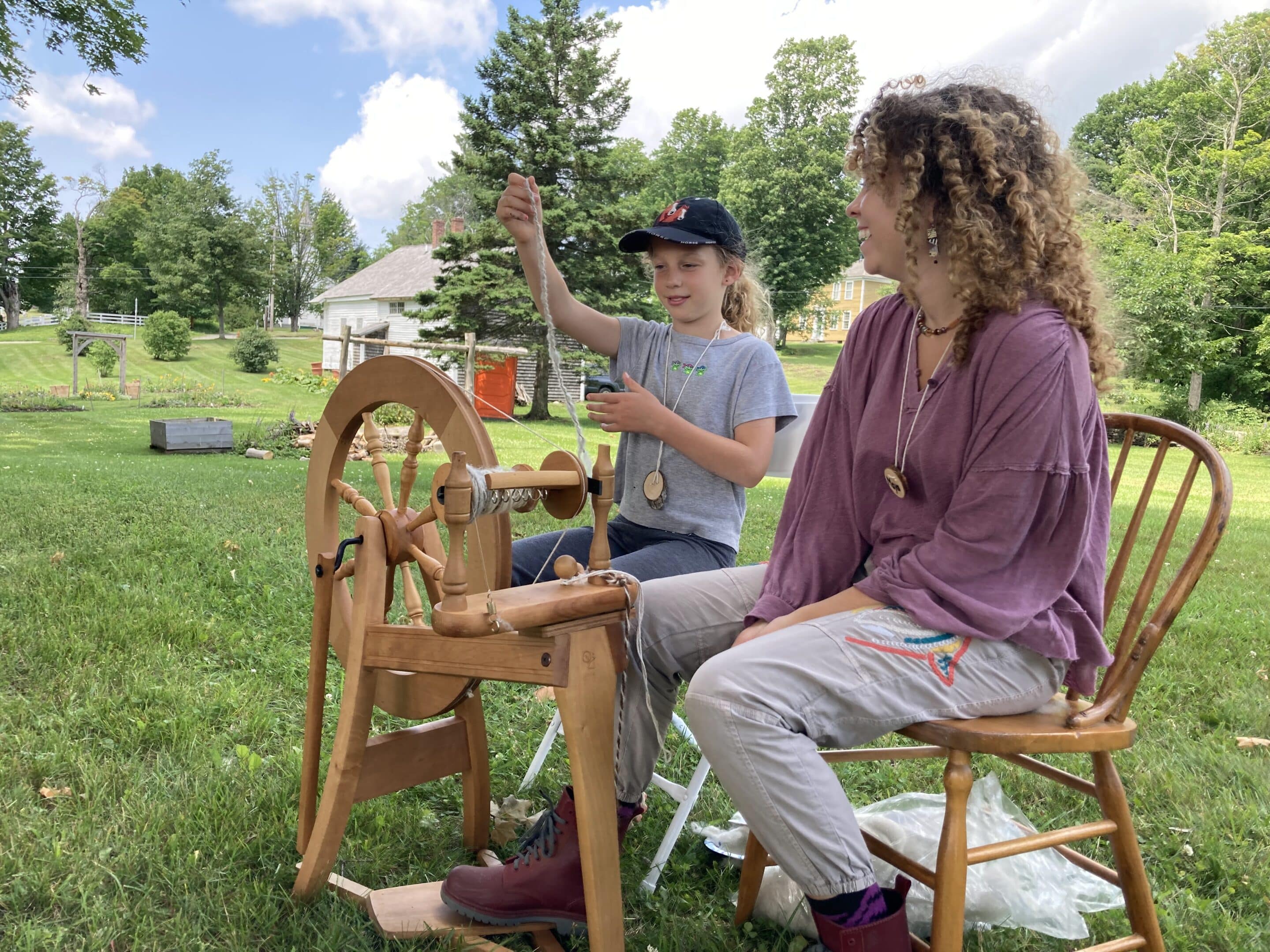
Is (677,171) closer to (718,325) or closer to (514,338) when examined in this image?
(514,338)

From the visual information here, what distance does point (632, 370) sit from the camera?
271 centimetres

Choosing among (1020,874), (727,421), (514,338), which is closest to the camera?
(1020,874)

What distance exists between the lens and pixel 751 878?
6.56 ft

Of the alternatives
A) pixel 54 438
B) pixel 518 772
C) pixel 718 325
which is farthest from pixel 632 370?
pixel 54 438

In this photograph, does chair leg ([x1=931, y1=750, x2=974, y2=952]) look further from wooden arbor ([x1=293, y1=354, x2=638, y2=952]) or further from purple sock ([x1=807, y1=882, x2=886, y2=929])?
wooden arbor ([x1=293, y1=354, x2=638, y2=952])

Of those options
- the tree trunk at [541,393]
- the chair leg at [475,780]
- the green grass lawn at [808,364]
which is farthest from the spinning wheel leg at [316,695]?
the green grass lawn at [808,364]

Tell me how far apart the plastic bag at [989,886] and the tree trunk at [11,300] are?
4976 centimetres

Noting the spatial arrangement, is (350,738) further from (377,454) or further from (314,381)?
(314,381)

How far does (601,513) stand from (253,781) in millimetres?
1518

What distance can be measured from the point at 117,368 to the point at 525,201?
30.3 metres

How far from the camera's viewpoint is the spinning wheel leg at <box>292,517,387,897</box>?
193 centimetres

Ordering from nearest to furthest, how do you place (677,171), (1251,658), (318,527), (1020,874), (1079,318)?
(1079,318) → (1020,874) → (318,527) → (1251,658) → (677,171)

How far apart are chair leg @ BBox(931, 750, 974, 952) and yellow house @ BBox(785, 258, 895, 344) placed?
39.9 meters

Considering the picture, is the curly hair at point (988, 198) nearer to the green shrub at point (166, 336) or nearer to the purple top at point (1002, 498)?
the purple top at point (1002, 498)
